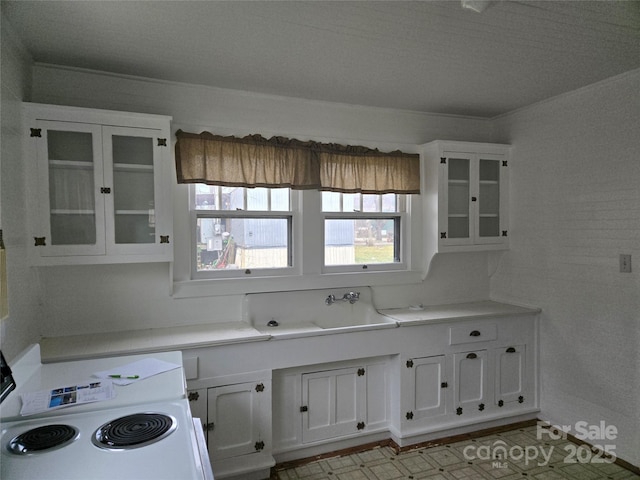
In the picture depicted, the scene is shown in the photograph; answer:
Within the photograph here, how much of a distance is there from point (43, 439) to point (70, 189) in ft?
4.61

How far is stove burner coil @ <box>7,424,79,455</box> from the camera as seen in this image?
1.29 m

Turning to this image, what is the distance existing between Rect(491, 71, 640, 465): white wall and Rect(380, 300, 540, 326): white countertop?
19 cm

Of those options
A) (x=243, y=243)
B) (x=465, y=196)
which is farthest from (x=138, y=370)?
(x=465, y=196)

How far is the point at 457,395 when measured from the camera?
302 centimetres

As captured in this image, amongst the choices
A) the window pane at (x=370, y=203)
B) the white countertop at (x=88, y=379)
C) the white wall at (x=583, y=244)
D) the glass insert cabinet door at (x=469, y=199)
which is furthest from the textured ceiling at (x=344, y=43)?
A: the white countertop at (x=88, y=379)

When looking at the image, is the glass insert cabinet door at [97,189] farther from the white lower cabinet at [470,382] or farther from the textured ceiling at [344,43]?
the white lower cabinet at [470,382]

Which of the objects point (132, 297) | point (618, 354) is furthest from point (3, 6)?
point (618, 354)

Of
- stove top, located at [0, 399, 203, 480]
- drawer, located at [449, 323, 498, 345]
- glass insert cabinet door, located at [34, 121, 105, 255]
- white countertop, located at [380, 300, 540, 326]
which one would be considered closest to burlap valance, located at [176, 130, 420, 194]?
glass insert cabinet door, located at [34, 121, 105, 255]

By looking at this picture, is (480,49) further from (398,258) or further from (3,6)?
(3,6)

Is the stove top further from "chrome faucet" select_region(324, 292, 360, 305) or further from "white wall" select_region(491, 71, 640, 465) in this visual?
"white wall" select_region(491, 71, 640, 465)

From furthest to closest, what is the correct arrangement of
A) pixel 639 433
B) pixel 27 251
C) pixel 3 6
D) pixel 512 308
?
1. pixel 512 308
2. pixel 639 433
3. pixel 27 251
4. pixel 3 6

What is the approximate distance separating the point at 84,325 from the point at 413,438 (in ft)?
7.45

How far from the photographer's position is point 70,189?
2.29m

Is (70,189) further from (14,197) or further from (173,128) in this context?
(173,128)
